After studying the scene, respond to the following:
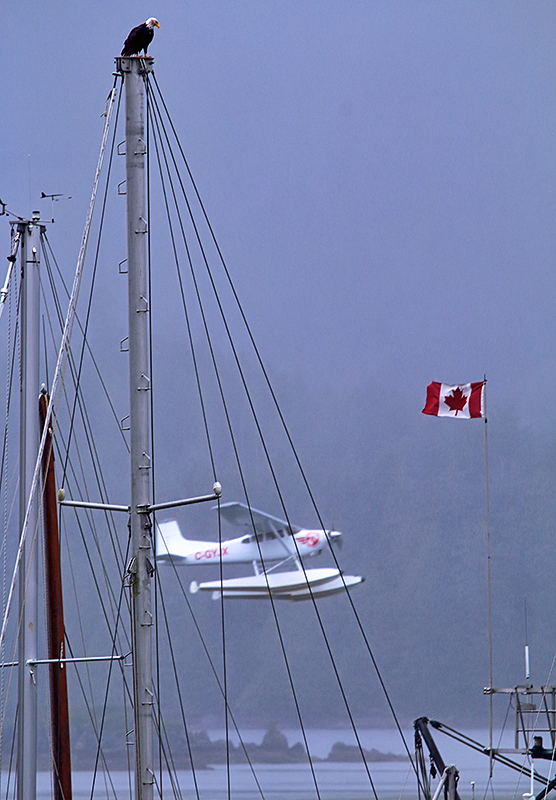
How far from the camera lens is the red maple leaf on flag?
546 inches

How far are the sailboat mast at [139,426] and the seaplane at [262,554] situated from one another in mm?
14082

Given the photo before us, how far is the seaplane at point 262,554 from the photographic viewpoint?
22062 mm

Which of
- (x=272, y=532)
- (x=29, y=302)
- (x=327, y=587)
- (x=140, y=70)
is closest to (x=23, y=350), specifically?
(x=29, y=302)

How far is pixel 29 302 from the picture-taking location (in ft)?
36.9

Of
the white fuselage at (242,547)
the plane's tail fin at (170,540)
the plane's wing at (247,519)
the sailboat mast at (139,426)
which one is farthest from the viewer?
the plane's tail fin at (170,540)

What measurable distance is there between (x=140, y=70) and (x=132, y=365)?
7.57 feet

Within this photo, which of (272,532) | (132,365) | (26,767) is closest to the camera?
(132,365)

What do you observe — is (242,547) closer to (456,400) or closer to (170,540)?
(170,540)

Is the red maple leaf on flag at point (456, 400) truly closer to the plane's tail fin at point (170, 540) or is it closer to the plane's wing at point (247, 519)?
the plane's wing at point (247, 519)

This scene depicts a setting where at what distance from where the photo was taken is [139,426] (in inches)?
294

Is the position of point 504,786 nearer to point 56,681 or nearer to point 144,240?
point 56,681

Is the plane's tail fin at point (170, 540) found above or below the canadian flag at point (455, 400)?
below

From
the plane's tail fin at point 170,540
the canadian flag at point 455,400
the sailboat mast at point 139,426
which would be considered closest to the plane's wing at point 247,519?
the plane's tail fin at point 170,540

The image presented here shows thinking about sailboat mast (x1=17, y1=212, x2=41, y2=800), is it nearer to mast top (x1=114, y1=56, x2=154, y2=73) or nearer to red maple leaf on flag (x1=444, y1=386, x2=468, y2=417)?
mast top (x1=114, y1=56, x2=154, y2=73)
